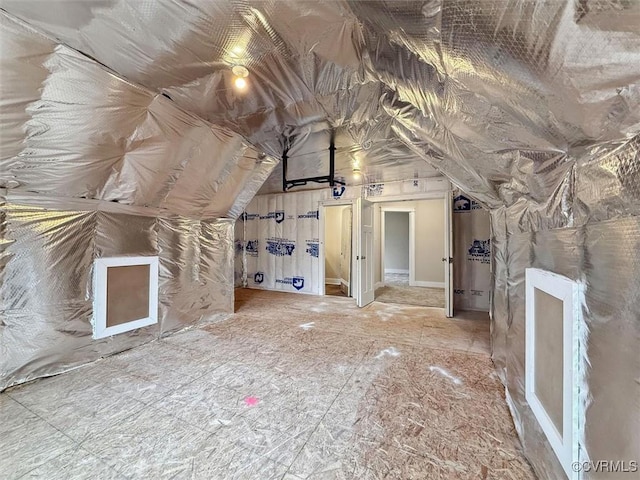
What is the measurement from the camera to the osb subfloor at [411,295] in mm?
4836

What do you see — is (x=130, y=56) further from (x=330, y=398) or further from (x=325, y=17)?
(x=330, y=398)

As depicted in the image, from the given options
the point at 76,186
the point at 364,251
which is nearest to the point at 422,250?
the point at 364,251

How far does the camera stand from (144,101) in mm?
2057

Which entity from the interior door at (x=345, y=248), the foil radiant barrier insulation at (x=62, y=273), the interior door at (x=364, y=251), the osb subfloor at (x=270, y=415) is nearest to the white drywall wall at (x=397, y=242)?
the interior door at (x=345, y=248)

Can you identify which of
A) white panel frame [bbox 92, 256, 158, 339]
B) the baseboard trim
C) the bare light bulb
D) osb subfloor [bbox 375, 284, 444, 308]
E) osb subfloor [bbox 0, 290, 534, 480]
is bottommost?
osb subfloor [bbox 0, 290, 534, 480]

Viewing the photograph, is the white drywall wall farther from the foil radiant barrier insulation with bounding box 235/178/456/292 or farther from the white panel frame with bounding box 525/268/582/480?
the white panel frame with bounding box 525/268/582/480

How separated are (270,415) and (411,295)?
4411mm


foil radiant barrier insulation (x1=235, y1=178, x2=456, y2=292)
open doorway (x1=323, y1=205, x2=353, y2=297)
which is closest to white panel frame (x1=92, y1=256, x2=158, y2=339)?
foil radiant barrier insulation (x1=235, y1=178, x2=456, y2=292)

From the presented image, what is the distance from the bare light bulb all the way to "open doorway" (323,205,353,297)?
3898mm

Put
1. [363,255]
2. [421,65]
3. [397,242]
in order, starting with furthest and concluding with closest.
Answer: [397,242]
[363,255]
[421,65]

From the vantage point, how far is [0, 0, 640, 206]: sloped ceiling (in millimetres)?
667

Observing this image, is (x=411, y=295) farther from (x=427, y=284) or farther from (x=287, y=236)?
(x=287, y=236)

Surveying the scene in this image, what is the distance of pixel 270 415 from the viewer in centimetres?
170

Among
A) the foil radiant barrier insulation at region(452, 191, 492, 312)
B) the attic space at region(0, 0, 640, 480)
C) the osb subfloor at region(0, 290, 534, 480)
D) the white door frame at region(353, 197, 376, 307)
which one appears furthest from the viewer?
the white door frame at region(353, 197, 376, 307)
